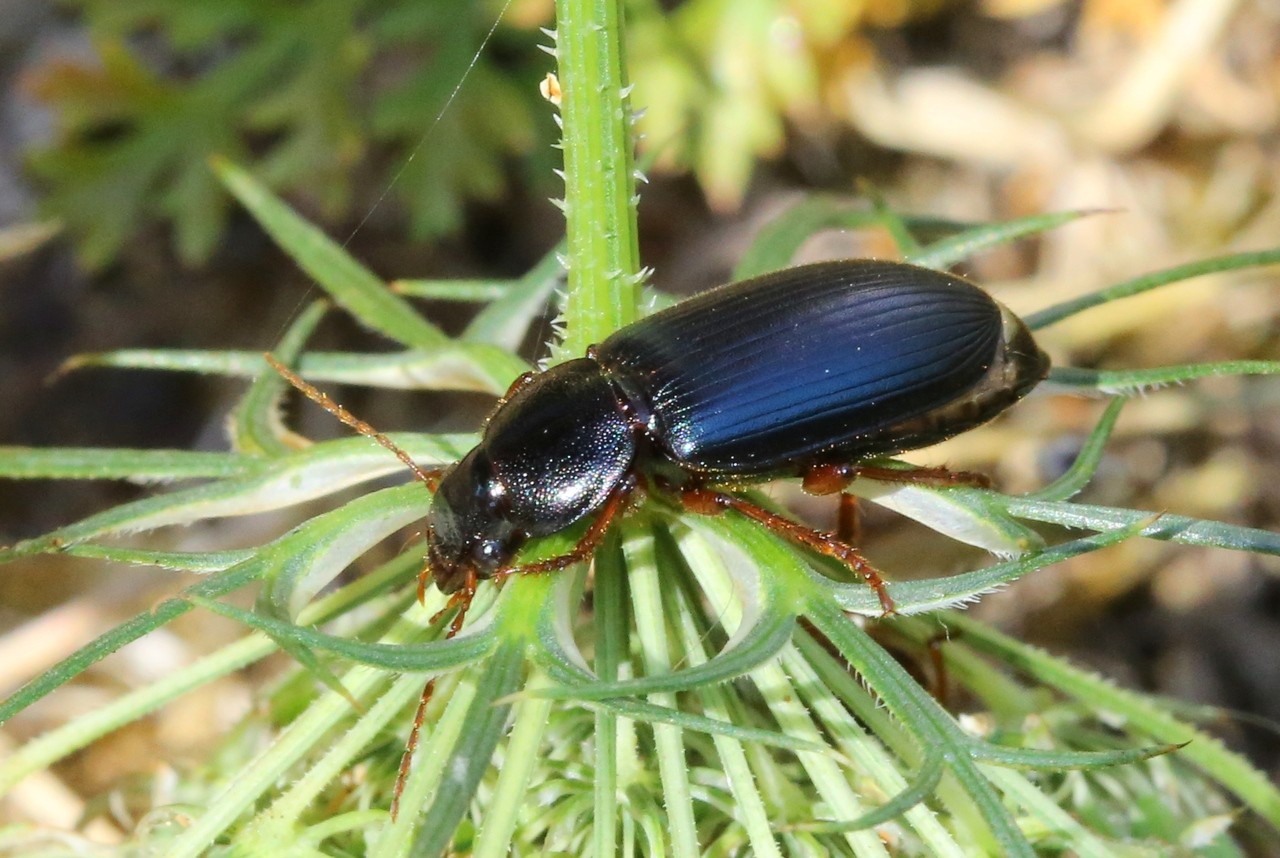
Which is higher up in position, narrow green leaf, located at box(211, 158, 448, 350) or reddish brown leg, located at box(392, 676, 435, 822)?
narrow green leaf, located at box(211, 158, 448, 350)

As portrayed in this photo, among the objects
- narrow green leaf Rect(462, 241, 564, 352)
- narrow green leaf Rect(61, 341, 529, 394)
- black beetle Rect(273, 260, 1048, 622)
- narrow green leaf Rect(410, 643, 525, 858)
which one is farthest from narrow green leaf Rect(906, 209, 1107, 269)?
narrow green leaf Rect(410, 643, 525, 858)

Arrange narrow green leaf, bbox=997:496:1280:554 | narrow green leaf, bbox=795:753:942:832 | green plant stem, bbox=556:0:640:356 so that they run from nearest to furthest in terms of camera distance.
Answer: narrow green leaf, bbox=795:753:942:832 → narrow green leaf, bbox=997:496:1280:554 → green plant stem, bbox=556:0:640:356

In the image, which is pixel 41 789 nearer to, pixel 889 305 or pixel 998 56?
pixel 889 305

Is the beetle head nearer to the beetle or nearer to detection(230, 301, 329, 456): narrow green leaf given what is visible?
the beetle

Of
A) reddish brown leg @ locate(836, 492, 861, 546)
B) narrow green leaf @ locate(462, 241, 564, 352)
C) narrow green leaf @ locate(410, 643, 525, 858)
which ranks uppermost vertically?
narrow green leaf @ locate(462, 241, 564, 352)

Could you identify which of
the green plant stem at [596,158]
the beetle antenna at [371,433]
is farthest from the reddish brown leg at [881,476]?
the beetle antenna at [371,433]

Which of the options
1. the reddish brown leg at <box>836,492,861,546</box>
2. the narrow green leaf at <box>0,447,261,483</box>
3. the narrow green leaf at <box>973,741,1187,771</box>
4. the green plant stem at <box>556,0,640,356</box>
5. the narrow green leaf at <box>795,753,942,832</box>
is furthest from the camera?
the reddish brown leg at <box>836,492,861,546</box>

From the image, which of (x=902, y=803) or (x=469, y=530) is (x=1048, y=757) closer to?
(x=902, y=803)
